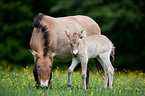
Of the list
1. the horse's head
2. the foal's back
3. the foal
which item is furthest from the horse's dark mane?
the foal's back

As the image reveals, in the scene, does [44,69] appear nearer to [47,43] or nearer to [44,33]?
[47,43]

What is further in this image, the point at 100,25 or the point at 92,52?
the point at 100,25

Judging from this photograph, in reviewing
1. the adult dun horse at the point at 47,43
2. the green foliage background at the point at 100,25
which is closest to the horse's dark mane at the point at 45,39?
the adult dun horse at the point at 47,43

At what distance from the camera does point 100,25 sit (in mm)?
13398

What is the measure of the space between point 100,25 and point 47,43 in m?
8.19

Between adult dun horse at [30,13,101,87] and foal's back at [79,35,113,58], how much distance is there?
73 centimetres

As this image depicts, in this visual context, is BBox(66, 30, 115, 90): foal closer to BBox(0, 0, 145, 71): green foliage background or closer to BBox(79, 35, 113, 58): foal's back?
BBox(79, 35, 113, 58): foal's back

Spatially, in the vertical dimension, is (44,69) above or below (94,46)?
below

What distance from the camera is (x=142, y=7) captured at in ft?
45.4

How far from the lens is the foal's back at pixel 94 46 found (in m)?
5.97

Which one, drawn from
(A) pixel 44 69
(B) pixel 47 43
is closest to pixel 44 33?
(B) pixel 47 43

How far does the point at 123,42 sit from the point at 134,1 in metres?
2.92

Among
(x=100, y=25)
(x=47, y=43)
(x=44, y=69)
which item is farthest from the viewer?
(x=100, y=25)

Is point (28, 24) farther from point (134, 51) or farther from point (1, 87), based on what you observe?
point (1, 87)
